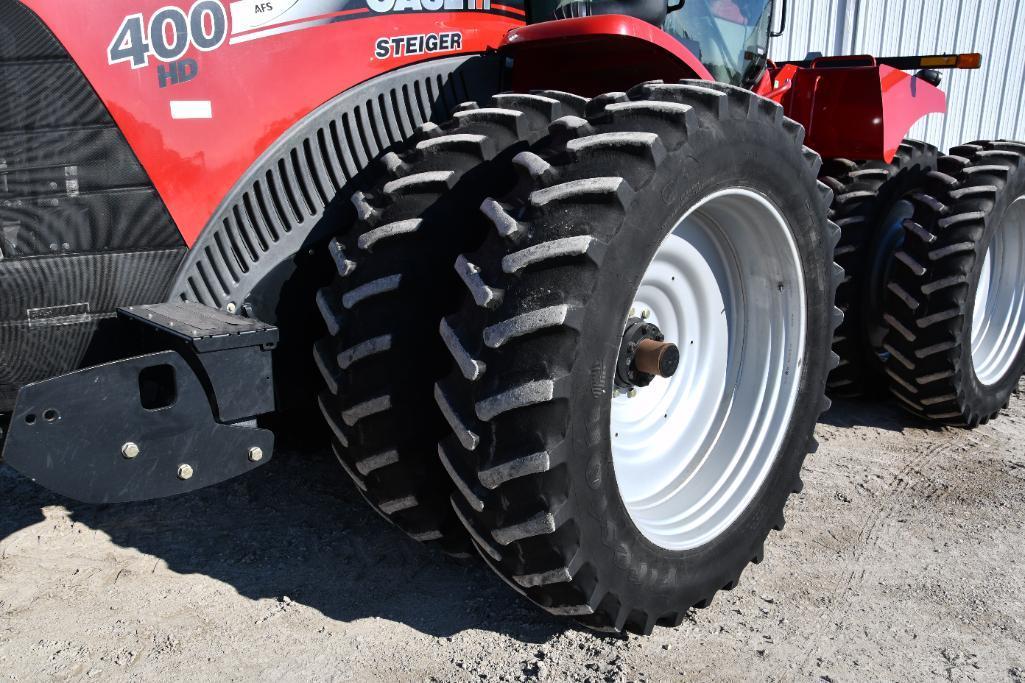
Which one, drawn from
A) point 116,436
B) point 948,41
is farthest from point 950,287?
point 948,41

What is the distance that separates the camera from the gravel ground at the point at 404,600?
2.21 meters

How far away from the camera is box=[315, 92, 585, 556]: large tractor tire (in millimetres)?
2111

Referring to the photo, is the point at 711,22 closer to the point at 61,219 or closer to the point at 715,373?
the point at 715,373

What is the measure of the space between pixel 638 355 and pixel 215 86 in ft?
4.08

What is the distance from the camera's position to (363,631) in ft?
7.64

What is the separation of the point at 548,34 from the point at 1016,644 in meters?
2.09

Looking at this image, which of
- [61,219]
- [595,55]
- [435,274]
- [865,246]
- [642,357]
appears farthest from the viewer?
[865,246]

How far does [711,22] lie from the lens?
334 cm

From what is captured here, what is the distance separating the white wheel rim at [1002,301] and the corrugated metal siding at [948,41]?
4.50 m

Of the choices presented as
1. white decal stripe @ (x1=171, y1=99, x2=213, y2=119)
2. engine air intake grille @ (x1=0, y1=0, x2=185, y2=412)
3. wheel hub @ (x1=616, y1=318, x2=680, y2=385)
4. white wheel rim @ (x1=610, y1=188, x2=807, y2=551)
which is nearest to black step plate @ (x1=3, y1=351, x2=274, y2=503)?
engine air intake grille @ (x1=0, y1=0, x2=185, y2=412)

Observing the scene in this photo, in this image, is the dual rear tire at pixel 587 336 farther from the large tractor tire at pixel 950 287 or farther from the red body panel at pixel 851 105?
the red body panel at pixel 851 105

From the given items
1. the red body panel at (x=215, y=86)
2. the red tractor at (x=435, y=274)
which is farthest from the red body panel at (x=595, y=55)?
the red body panel at (x=215, y=86)

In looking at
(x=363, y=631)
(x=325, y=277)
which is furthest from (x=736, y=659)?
(x=325, y=277)

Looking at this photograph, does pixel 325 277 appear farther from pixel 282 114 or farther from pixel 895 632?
pixel 895 632
